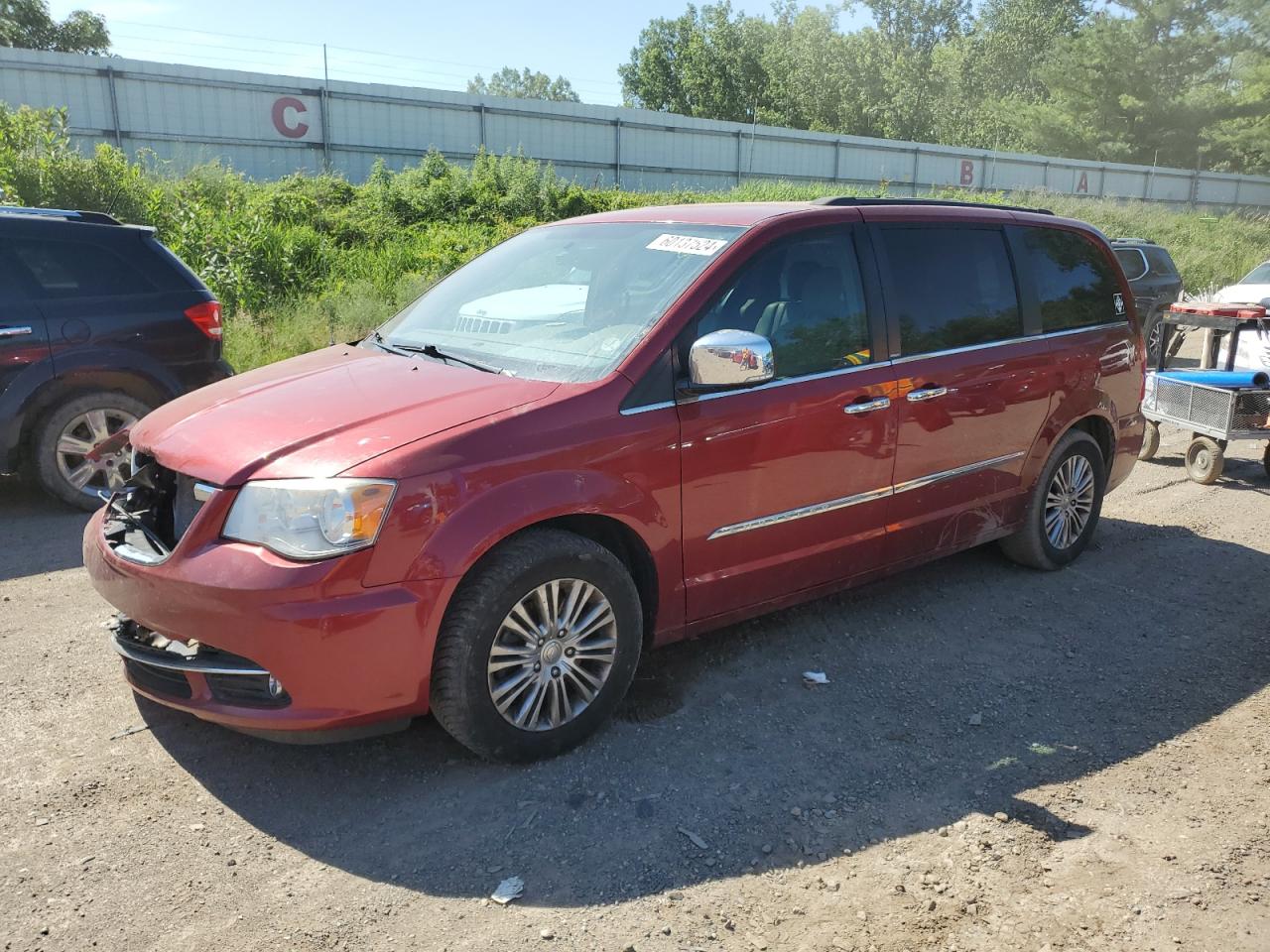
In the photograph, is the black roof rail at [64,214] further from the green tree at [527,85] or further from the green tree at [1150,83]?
the green tree at [527,85]

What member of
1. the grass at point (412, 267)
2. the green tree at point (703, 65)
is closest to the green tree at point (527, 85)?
the green tree at point (703, 65)

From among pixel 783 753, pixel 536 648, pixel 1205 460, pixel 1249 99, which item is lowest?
pixel 783 753

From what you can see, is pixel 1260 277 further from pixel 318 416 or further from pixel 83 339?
pixel 318 416

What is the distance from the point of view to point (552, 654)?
3580mm

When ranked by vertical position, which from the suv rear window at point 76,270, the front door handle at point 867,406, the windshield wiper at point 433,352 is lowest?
the front door handle at point 867,406

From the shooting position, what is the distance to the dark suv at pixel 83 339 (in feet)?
21.1

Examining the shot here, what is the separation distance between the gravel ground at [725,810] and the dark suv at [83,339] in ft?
6.71

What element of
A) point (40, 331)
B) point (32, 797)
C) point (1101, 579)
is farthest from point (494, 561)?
point (40, 331)

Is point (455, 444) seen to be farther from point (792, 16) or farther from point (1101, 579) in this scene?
point (792, 16)

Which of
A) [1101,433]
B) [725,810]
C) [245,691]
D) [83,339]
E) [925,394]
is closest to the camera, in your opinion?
[245,691]

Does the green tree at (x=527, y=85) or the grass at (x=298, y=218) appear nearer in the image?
the grass at (x=298, y=218)

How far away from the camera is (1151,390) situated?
8.46 m

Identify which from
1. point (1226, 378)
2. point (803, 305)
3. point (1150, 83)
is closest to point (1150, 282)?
point (1226, 378)

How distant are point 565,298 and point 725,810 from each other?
2.17 m
